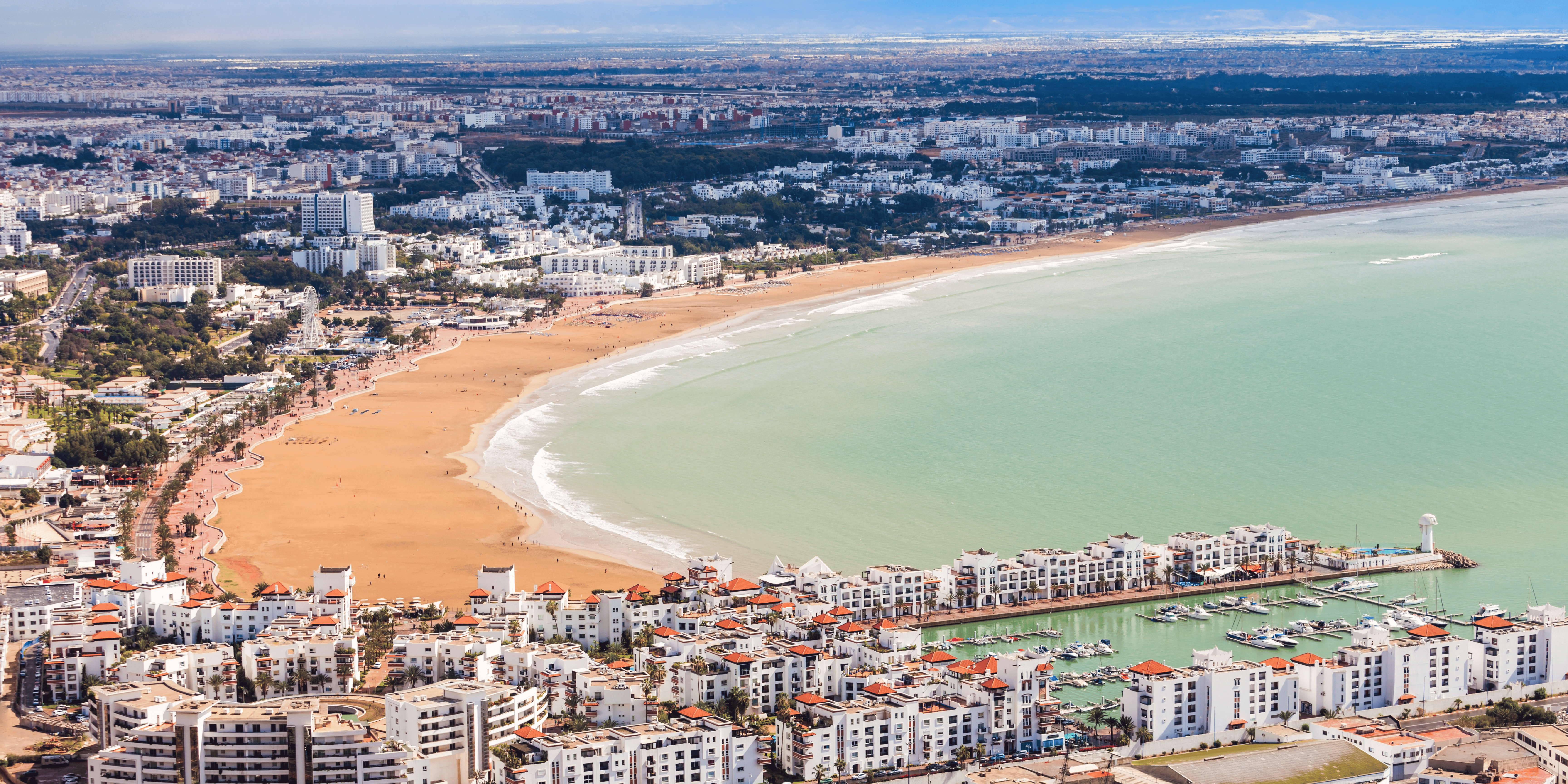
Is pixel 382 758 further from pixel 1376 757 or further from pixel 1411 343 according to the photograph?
pixel 1411 343

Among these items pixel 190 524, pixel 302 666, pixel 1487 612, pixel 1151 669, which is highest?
pixel 1151 669

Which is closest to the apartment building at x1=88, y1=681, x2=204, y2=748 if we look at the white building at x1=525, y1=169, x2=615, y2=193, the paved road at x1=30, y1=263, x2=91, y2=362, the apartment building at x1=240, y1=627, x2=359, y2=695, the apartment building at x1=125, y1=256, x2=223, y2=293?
the apartment building at x1=240, y1=627, x2=359, y2=695

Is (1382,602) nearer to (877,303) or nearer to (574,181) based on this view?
(877,303)

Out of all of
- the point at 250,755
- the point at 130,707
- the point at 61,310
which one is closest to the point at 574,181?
the point at 61,310

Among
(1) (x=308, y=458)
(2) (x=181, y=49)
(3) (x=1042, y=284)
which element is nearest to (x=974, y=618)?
(1) (x=308, y=458)

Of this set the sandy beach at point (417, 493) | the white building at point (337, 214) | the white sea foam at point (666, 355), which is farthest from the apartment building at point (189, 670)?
the white building at point (337, 214)

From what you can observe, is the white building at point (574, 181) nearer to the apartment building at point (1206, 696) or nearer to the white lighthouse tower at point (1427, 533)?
the white lighthouse tower at point (1427, 533)
